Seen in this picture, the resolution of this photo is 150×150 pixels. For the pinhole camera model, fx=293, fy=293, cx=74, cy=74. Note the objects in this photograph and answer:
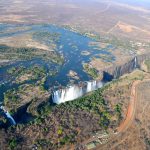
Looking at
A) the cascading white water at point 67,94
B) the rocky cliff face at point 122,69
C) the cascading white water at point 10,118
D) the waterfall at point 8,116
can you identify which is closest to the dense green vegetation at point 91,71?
the rocky cliff face at point 122,69

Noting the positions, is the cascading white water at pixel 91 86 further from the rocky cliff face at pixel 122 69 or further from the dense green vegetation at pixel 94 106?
the rocky cliff face at pixel 122 69

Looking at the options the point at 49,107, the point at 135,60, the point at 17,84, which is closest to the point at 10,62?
the point at 17,84

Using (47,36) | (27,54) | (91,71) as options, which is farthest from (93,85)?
(47,36)

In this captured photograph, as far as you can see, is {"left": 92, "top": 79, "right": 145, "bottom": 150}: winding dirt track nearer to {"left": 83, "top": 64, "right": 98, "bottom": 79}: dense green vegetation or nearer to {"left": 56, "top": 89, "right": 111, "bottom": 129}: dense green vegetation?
{"left": 56, "top": 89, "right": 111, "bottom": 129}: dense green vegetation

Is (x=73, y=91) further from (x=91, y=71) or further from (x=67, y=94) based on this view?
A: (x=91, y=71)

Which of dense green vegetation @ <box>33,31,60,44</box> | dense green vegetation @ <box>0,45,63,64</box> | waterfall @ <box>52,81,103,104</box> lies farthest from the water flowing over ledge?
dense green vegetation @ <box>33,31,60,44</box>

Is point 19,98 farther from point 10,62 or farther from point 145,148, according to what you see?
point 145,148
